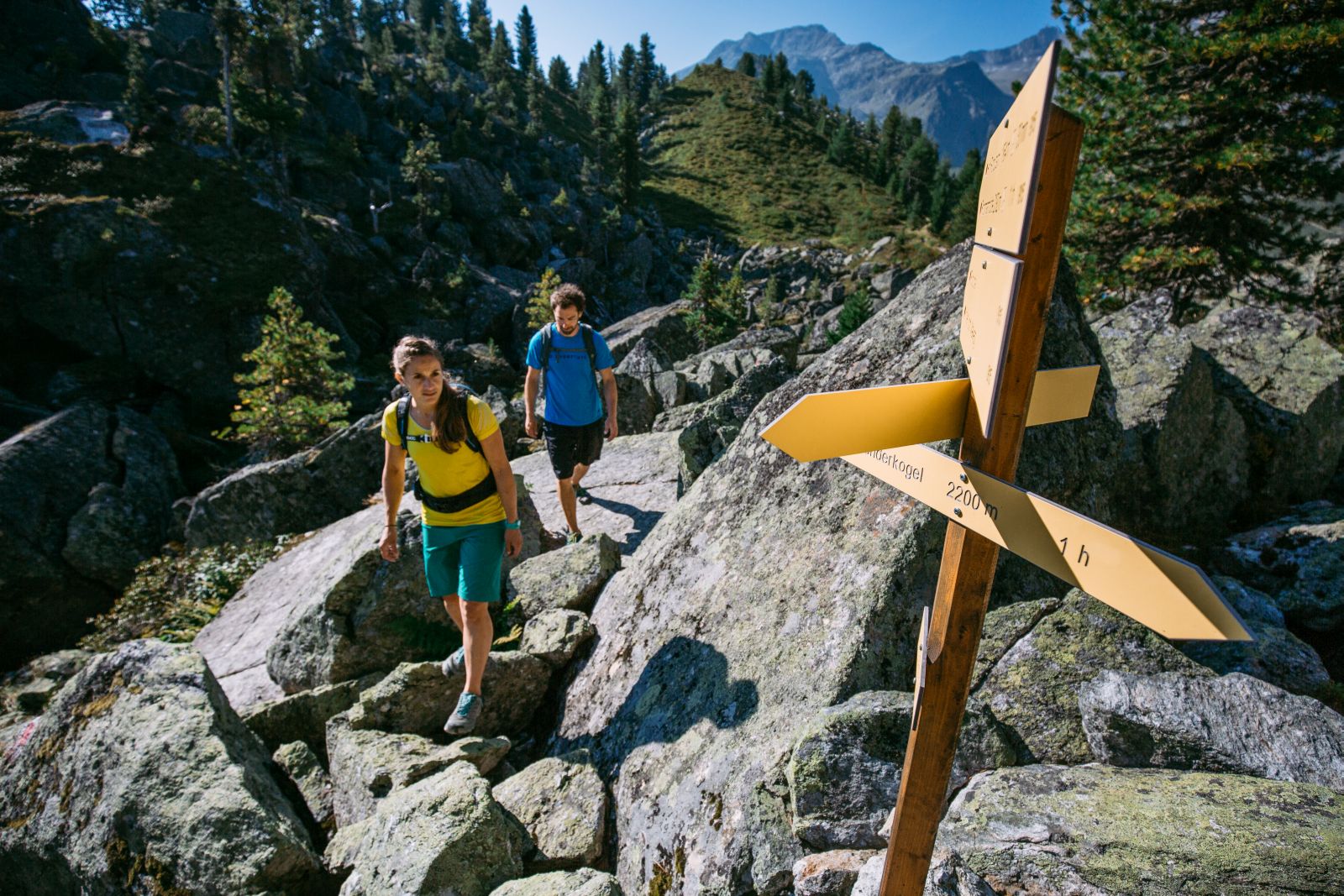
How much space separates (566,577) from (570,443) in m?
1.81

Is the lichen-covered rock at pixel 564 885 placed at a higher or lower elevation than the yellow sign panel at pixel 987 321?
lower

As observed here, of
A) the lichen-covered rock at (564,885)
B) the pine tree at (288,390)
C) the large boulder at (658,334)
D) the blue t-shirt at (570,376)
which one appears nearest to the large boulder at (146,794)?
the lichen-covered rock at (564,885)

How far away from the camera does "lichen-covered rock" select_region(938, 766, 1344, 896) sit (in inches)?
92.3

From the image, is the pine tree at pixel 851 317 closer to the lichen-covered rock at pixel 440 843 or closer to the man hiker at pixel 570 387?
the man hiker at pixel 570 387

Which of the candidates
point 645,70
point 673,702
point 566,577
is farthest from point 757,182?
point 673,702

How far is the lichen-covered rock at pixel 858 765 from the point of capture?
3037mm

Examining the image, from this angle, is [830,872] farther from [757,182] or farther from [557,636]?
[757,182]

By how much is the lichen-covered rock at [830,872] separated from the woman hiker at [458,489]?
9.62ft

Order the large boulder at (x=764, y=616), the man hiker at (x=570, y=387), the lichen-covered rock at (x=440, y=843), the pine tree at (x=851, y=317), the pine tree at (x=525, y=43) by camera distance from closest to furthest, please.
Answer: the lichen-covered rock at (x=440, y=843) < the large boulder at (x=764, y=616) < the man hiker at (x=570, y=387) < the pine tree at (x=851, y=317) < the pine tree at (x=525, y=43)

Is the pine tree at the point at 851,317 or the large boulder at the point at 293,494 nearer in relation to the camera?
the large boulder at the point at 293,494

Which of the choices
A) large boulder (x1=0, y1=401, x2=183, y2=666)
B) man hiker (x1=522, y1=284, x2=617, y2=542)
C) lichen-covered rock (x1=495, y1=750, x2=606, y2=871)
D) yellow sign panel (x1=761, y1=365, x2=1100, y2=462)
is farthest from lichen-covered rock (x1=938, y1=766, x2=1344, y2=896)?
large boulder (x1=0, y1=401, x2=183, y2=666)

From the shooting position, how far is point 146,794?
12.9 feet

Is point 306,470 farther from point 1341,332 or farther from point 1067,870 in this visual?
point 1341,332

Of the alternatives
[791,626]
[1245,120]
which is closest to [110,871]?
[791,626]
